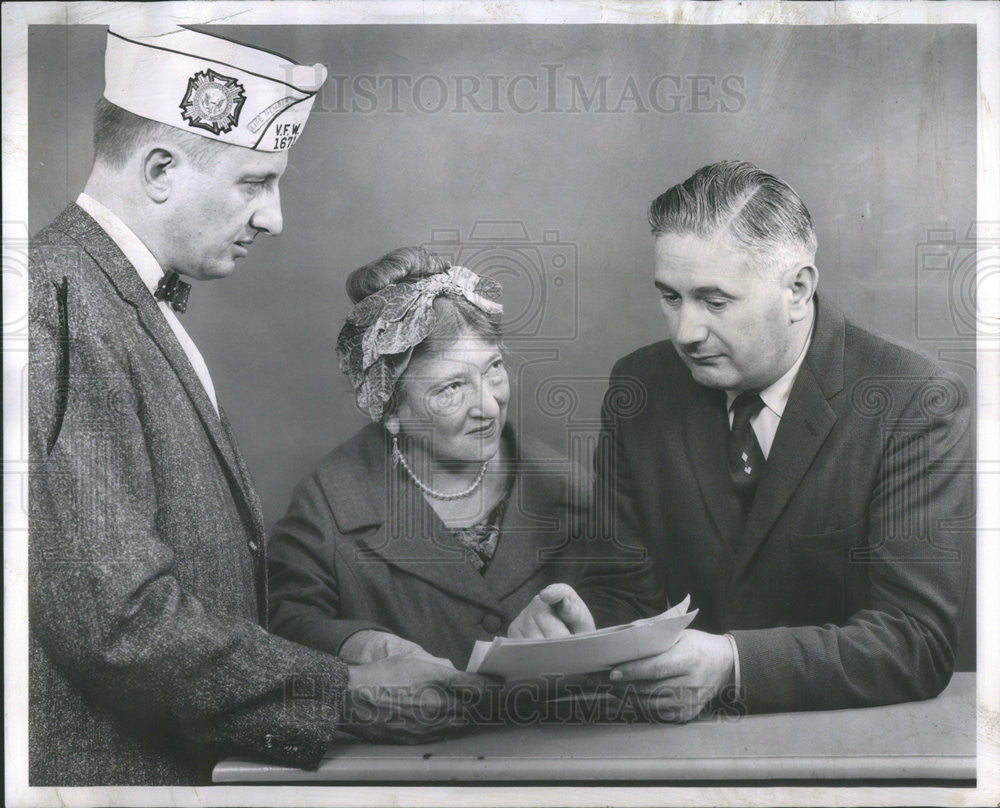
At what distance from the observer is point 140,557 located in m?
3.65

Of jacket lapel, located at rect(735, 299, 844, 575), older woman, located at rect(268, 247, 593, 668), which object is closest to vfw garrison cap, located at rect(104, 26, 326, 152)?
older woman, located at rect(268, 247, 593, 668)

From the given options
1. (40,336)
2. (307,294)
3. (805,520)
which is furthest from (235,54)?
(805,520)

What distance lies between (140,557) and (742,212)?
225 centimetres

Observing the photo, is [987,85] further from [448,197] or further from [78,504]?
[78,504]

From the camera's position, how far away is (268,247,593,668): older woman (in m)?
3.89

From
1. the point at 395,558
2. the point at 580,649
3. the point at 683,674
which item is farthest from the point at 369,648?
the point at 683,674

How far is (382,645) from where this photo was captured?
12.6 ft

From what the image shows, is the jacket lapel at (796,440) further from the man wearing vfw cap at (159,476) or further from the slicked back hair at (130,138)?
the slicked back hair at (130,138)

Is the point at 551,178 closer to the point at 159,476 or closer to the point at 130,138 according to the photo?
the point at 130,138

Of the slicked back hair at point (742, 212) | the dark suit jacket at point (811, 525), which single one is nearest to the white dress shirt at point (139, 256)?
the dark suit jacket at point (811, 525)

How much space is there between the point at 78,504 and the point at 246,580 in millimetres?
587

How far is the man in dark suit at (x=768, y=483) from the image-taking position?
3.90 m

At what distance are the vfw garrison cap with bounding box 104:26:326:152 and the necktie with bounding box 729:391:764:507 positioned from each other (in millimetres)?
1776

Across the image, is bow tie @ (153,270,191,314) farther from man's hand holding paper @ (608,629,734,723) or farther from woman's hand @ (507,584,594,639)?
man's hand holding paper @ (608,629,734,723)
